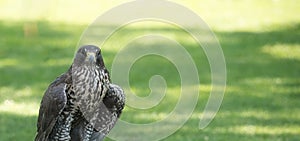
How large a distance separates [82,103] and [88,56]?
392 mm

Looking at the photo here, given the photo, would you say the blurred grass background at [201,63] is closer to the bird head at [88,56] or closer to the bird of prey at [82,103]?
the bird of prey at [82,103]

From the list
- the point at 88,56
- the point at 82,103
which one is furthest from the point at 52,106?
the point at 88,56

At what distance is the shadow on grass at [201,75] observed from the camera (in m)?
9.65

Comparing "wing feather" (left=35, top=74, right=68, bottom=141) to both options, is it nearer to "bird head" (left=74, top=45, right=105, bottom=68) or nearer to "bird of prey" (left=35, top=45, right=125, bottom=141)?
"bird of prey" (left=35, top=45, right=125, bottom=141)

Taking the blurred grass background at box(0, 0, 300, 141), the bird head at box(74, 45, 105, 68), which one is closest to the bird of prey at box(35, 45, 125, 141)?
the bird head at box(74, 45, 105, 68)

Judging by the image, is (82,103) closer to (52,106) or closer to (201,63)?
(52,106)

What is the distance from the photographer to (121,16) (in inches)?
606

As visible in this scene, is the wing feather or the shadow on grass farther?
the shadow on grass

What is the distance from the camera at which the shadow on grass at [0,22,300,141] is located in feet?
31.7

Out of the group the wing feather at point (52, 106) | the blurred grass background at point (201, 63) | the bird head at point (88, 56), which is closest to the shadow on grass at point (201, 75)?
the blurred grass background at point (201, 63)

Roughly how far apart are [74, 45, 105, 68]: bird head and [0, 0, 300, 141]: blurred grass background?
8.00 feet

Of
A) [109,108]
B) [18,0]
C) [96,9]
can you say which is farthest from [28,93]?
[18,0]

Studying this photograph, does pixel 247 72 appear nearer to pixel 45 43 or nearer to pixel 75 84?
pixel 45 43

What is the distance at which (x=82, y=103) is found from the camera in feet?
22.6
